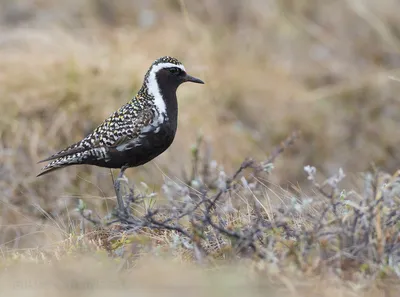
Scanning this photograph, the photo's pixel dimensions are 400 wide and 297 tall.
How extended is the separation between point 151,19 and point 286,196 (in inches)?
272

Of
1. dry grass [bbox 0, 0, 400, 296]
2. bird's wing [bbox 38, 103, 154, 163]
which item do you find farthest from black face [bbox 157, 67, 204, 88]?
dry grass [bbox 0, 0, 400, 296]

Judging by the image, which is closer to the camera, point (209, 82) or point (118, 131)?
point (118, 131)

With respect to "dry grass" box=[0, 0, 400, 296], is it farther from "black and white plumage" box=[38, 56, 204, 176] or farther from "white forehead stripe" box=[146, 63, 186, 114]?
"white forehead stripe" box=[146, 63, 186, 114]

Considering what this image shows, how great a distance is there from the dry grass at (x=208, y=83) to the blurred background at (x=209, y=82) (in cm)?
2

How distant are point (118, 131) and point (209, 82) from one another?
453 cm

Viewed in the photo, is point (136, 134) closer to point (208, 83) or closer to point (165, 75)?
point (165, 75)

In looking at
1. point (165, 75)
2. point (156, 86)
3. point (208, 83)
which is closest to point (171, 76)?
point (165, 75)

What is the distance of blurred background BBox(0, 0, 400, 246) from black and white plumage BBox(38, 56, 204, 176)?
1.65 m

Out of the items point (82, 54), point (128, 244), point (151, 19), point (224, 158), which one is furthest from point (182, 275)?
point (151, 19)

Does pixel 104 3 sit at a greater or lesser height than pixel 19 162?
greater

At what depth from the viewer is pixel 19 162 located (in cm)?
820

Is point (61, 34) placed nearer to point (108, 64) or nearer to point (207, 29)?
point (108, 64)

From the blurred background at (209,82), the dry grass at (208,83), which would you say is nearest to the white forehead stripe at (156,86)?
the dry grass at (208,83)

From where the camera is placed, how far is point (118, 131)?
5566 millimetres
